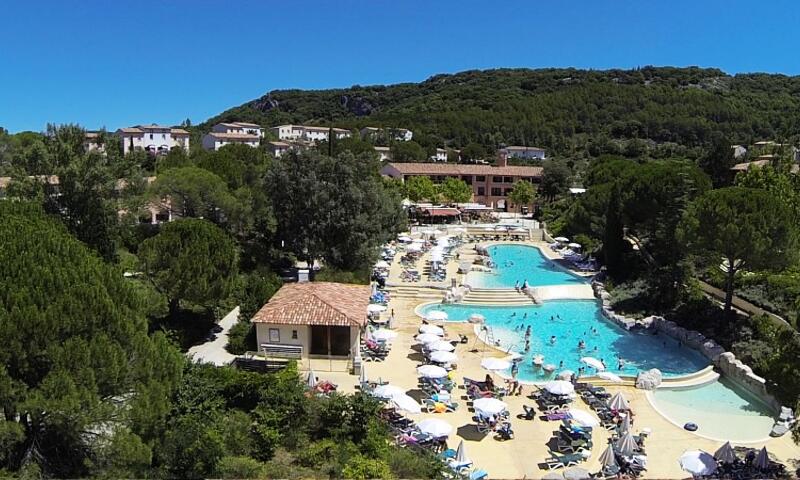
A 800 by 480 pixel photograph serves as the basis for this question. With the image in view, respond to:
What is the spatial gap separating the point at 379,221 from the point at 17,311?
71.1 ft

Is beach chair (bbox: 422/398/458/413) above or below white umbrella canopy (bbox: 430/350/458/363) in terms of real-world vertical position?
below

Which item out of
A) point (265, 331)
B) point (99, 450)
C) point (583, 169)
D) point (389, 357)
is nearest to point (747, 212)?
point (389, 357)

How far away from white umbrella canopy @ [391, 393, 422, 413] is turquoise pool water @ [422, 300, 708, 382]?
22.5 ft

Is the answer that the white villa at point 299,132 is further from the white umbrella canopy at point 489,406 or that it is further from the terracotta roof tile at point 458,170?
the white umbrella canopy at point 489,406

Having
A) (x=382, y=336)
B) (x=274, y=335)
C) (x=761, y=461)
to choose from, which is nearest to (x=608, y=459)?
(x=761, y=461)

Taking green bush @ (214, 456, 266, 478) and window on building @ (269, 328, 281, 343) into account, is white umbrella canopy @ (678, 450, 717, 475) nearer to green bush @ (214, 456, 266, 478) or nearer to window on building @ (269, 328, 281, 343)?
green bush @ (214, 456, 266, 478)

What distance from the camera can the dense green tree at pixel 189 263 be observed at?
73.2 feet

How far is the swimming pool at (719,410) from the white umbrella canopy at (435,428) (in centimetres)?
825

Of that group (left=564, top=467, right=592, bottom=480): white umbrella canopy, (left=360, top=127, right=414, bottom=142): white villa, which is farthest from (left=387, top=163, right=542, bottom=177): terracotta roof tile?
(left=564, top=467, right=592, bottom=480): white umbrella canopy

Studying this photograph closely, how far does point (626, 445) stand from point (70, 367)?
1378cm

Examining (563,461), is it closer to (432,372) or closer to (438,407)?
(438,407)

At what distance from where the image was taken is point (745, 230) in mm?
23969

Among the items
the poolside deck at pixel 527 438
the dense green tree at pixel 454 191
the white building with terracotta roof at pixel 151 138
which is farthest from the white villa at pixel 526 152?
the poolside deck at pixel 527 438

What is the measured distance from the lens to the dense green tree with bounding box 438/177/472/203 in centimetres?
6838
